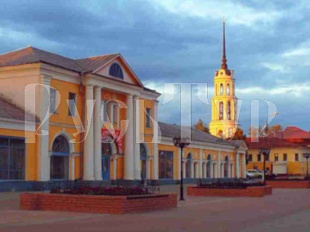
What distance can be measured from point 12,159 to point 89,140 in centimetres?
739

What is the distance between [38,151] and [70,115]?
495cm

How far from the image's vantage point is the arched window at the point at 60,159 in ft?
129

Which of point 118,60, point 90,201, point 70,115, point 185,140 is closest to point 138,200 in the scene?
point 90,201

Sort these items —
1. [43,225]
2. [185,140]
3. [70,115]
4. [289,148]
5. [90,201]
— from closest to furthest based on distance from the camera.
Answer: [43,225] < [90,201] < [185,140] < [70,115] < [289,148]

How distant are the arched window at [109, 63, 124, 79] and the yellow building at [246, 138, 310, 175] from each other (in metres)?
50.2

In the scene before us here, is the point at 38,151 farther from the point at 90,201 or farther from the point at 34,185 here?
the point at 90,201

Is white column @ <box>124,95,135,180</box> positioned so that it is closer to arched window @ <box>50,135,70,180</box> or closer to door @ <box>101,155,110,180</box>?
door @ <box>101,155,110,180</box>

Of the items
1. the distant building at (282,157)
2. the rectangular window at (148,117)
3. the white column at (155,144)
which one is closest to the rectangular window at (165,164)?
the white column at (155,144)

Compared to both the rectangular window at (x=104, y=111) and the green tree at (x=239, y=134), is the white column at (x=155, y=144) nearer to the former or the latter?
the rectangular window at (x=104, y=111)

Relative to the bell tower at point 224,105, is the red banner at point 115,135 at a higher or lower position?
lower

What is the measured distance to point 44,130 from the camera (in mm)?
37719

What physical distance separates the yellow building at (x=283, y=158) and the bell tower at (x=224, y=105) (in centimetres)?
531

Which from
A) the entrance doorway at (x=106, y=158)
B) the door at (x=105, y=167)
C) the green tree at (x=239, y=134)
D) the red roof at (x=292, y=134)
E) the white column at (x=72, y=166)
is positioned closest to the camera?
the white column at (x=72, y=166)

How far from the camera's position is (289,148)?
9212cm
